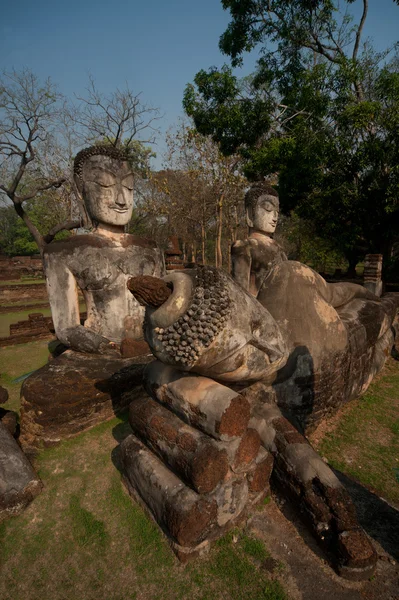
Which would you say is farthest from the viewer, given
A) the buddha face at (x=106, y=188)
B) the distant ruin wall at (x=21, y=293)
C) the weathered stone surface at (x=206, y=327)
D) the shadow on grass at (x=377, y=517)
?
the distant ruin wall at (x=21, y=293)

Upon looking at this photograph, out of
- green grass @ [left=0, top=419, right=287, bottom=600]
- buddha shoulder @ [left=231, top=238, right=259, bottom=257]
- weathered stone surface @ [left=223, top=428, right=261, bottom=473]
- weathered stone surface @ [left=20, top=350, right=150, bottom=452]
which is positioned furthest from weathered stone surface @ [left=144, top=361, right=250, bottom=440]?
buddha shoulder @ [left=231, top=238, right=259, bottom=257]

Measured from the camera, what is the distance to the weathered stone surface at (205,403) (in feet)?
6.55

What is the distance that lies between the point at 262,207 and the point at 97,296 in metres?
2.50

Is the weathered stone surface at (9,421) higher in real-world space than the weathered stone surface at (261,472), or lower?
lower

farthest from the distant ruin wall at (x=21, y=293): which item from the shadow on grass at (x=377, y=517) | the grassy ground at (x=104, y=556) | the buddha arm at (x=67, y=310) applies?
the shadow on grass at (x=377, y=517)

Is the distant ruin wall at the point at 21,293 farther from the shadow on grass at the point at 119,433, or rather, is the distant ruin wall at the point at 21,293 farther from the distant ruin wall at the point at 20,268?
the shadow on grass at the point at 119,433

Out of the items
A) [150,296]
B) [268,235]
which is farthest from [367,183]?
[150,296]

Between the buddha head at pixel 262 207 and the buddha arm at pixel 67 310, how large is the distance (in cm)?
253

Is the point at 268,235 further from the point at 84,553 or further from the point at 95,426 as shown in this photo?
the point at 84,553

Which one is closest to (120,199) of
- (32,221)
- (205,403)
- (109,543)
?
(205,403)

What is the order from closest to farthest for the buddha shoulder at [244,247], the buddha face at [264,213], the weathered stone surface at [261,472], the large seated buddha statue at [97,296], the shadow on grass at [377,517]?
1. the shadow on grass at [377,517]
2. the weathered stone surface at [261,472]
3. the large seated buddha statue at [97,296]
4. the buddha shoulder at [244,247]
5. the buddha face at [264,213]

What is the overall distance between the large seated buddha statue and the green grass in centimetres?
81

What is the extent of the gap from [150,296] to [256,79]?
47.2ft

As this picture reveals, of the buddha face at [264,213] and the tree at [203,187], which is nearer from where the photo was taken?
the buddha face at [264,213]
